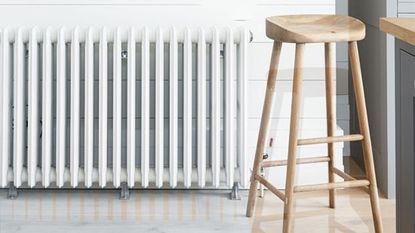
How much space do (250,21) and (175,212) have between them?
0.75m

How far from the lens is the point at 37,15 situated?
2.76 meters

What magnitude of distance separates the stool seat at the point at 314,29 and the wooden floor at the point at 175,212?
1.93ft

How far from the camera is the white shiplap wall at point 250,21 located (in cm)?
276

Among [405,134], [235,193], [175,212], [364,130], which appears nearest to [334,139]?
[364,130]

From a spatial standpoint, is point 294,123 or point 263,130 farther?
point 263,130

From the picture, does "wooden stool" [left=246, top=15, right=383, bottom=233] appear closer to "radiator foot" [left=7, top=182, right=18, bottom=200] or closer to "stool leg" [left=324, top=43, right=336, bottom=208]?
"stool leg" [left=324, top=43, right=336, bottom=208]

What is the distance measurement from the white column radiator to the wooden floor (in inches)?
2.7

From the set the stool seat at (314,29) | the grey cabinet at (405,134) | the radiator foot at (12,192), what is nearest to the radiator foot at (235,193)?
the stool seat at (314,29)

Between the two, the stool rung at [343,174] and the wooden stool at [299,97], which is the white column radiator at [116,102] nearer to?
the wooden stool at [299,97]

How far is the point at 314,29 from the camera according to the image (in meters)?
2.32

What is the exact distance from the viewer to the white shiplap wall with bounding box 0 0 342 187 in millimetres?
2762

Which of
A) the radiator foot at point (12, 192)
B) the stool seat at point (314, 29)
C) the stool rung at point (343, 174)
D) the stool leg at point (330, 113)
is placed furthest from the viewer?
the radiator foot at point (12, 192)

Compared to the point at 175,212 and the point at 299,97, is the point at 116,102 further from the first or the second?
the point at 299,97

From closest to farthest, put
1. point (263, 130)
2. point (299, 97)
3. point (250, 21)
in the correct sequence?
point (299, 97)
point (263, 130)
point (250, 21)
